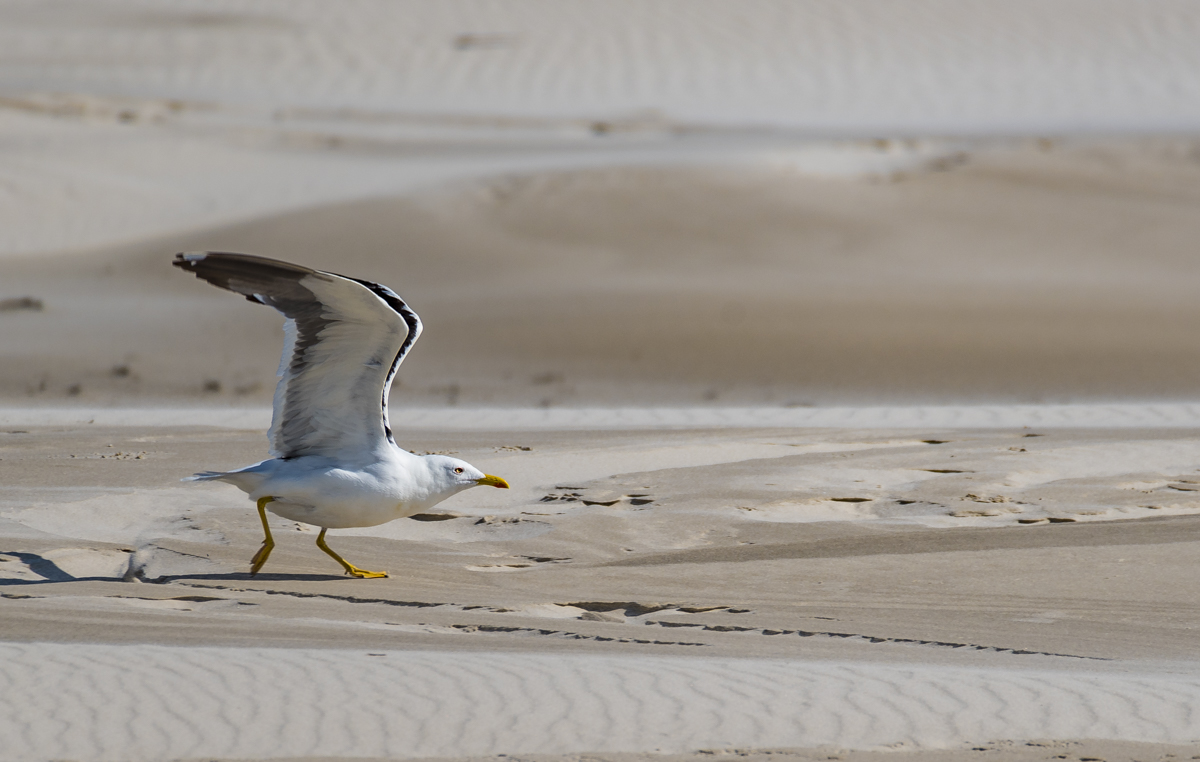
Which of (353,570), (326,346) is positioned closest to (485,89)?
(353,570)

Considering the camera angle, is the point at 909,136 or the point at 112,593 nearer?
the point at 112,593

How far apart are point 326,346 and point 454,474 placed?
42.6 inches

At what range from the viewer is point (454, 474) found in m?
7.25

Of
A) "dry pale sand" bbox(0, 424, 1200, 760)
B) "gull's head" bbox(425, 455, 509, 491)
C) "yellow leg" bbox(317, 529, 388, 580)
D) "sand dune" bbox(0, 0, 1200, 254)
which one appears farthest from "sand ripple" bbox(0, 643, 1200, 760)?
"sand dune" bbox(0, 0, 1200, 254)

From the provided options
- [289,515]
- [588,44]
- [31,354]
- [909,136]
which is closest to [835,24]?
[588,44]

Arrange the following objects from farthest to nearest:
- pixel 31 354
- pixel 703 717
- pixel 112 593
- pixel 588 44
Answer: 1. pixel 588 44
2. pixel 31 354
3. pixel 112 593
4. pixel 703 717

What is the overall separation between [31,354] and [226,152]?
1506cm

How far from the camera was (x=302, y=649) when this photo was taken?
18.5 feet

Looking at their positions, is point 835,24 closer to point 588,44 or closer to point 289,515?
point 588,44

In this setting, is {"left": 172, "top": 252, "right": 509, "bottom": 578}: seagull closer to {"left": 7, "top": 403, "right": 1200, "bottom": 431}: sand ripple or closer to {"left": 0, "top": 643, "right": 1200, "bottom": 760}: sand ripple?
{"left": 0, "top": 643, "right": 1200, "bottom": 760}: sand ripple

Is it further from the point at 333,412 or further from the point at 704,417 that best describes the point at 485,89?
the point at 333,412

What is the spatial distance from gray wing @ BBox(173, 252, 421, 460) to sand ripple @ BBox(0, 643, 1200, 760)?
1.51 m

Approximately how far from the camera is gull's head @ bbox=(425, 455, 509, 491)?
23.6 ft

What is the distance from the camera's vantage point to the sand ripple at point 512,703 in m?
4.76
